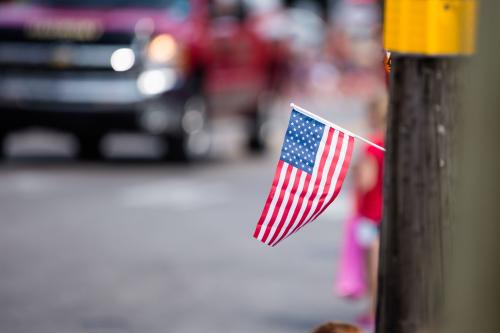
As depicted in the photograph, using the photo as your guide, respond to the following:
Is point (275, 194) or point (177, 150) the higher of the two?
point (275, 194)

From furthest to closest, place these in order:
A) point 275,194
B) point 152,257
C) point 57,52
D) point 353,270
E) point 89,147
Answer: point 89,147, point 57,52, point 152,257, point 353,270, point 275,194

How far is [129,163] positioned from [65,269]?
267 inches

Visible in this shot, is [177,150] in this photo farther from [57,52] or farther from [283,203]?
[283,203]

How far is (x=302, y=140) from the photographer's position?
4.85 m

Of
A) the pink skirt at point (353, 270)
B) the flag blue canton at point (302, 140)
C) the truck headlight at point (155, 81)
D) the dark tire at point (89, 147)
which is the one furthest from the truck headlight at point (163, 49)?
the flag blue canton at point (302, 140)

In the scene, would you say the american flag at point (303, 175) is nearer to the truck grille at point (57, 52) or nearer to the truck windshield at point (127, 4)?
the truck grille at point (57, 52)

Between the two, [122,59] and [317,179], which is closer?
[317,179]

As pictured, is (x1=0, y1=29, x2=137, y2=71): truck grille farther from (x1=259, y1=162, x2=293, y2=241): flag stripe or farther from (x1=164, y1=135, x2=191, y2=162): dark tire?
(x1=259, y1=162, x2=293, y2=241): flag stripe

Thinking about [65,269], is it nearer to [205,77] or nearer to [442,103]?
[442,103]

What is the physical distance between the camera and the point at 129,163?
647 inches

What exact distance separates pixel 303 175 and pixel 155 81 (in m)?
10.8

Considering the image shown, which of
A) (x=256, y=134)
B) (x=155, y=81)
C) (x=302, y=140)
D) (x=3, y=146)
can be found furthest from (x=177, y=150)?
(x=302, y=140)

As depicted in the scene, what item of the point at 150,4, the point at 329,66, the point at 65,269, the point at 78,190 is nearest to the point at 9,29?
the point at 150,4

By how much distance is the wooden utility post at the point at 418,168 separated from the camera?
4.45 meters
